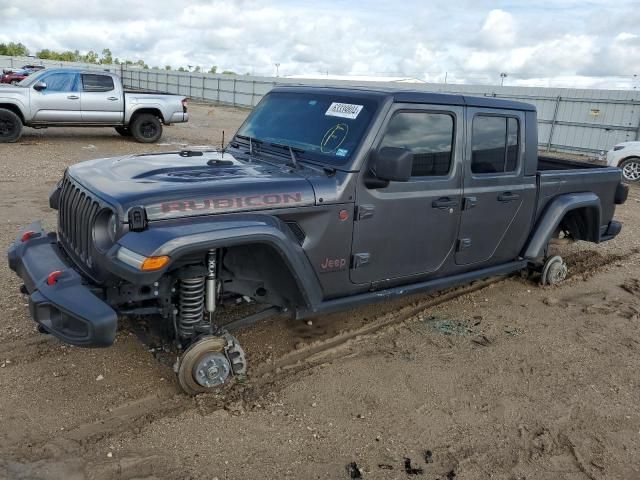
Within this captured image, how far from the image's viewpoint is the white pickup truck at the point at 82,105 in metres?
13.1

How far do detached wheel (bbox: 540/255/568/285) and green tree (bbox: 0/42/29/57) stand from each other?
82.0m

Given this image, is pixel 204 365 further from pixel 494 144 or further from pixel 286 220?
pixel 494 144

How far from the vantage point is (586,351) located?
4574 millimetres

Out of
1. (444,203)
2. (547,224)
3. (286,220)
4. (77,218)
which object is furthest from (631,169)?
(77,218)

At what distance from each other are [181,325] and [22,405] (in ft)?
3.40

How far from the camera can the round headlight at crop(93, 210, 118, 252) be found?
10.4 feet

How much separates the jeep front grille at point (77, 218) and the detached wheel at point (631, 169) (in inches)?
524

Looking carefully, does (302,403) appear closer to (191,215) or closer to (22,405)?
(191,215)

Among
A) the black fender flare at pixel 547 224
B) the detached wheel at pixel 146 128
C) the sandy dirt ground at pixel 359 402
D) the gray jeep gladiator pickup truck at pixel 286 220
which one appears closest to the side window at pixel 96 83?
the detached wheel at pixel 146 128

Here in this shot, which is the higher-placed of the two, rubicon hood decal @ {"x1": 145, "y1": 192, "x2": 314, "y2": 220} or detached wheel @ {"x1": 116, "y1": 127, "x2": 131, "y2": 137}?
rubicon hood decal @ {"x1": 145, "y1": 192, "x2": 314, "y2": 220}

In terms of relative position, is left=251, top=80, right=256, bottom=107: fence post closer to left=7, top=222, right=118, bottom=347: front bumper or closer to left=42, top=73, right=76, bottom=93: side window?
left=42, top=73, right=76, bottom=93: side window

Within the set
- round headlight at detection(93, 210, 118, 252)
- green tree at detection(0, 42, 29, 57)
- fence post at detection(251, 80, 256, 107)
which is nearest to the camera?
round headlight at detection(93, 210, 118, 252)

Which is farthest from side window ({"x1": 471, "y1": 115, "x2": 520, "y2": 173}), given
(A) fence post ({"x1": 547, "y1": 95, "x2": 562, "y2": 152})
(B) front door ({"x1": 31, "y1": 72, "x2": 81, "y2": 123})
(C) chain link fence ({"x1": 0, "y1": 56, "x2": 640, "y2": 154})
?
(A) fence post ({"x1": 547, "y1": 95, "x2": 562, "y2": 152})

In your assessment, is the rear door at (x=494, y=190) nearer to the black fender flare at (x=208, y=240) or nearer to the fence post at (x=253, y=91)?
the black fender flare at (x=208, y=240)
